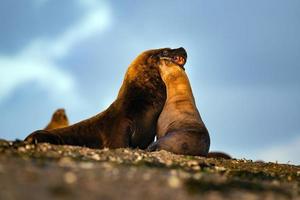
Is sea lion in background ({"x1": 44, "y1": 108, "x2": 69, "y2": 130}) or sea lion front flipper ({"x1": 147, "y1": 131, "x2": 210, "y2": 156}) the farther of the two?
sea lion in background ({"x1": 44, "y1": 108, "x2": 69, "y2": 130})

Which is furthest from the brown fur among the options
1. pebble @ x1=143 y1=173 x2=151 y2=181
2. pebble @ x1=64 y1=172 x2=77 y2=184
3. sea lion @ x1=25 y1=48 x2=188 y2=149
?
pebble @ x1=64 y1=172 x2=77 y2=184

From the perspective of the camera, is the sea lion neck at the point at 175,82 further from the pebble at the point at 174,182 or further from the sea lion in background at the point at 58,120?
the sea lion in background at the point at 58,120

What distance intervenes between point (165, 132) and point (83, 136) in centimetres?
222

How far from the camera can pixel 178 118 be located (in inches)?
653

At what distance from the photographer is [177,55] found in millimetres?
18594

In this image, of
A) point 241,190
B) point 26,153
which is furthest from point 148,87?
point 241,190

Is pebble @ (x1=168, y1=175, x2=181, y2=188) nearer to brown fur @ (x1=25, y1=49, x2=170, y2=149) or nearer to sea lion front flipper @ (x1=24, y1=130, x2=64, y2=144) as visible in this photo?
sea lion front flipper @ (x1=24, y1=130, x2=64, y2=144)

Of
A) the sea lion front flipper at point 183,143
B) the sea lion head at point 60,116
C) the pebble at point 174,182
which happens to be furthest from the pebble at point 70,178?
the sea lion head at point 60,116

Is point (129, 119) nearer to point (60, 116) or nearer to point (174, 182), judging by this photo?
point (174, 182)

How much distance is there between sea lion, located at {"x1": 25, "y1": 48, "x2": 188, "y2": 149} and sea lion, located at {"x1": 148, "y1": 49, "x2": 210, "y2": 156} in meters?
0.35

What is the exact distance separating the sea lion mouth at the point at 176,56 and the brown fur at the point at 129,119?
34cm

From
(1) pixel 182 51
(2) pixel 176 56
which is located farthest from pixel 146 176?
(1) pixel 182 51

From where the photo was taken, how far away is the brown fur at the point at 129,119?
16.5 metres

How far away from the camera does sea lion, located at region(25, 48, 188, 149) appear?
16.5 m
